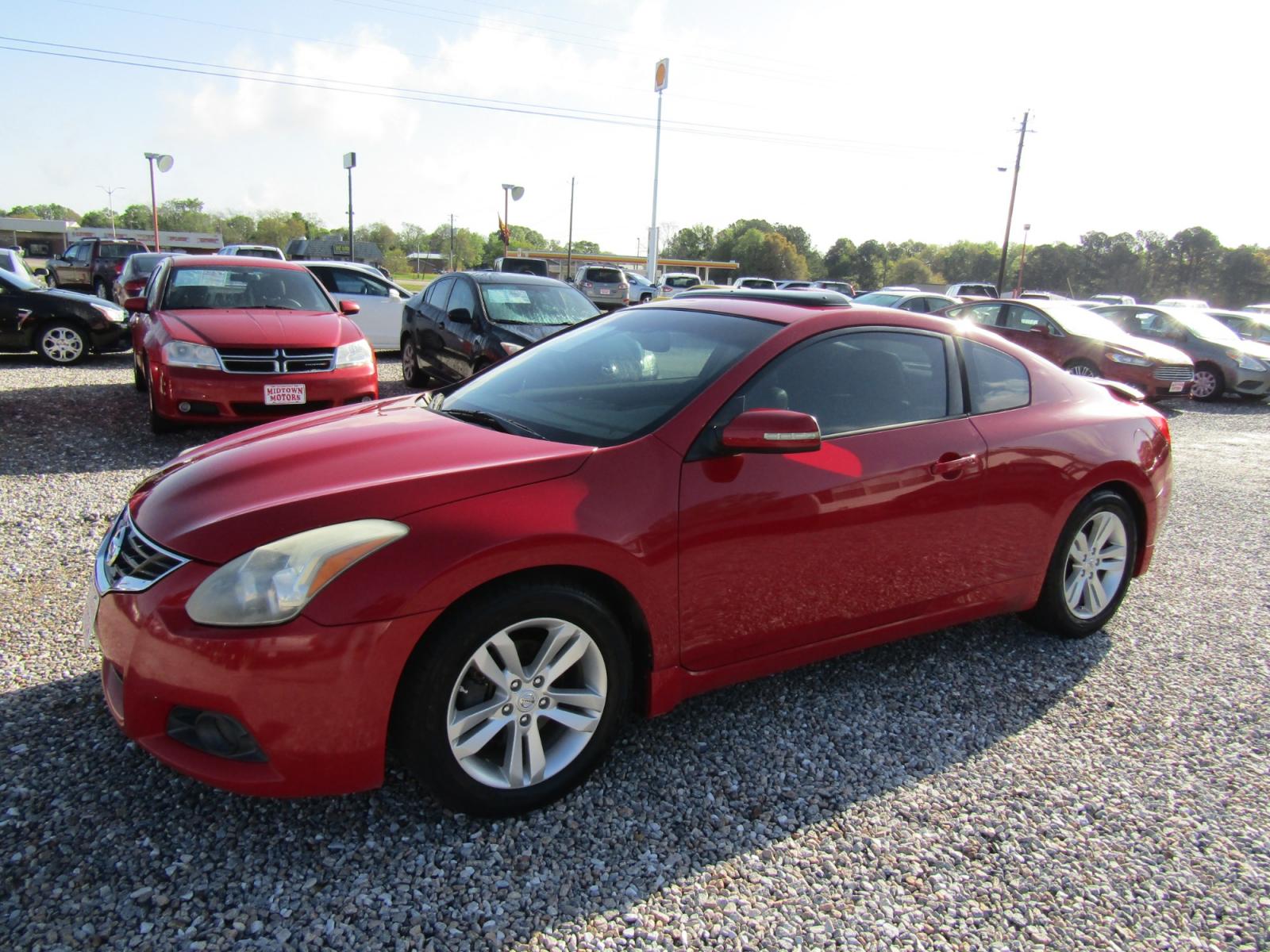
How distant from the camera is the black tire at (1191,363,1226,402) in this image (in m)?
14.3

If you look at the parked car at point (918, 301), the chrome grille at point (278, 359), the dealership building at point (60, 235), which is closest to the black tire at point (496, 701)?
Result: the chrome grille at point (278, 359)

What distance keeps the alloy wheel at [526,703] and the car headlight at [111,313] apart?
37.3ft

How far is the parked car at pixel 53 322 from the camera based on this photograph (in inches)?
420

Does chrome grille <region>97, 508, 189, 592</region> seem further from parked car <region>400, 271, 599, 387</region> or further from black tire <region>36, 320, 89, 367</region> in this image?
black tire <region>36, 320, 89, 367</region>

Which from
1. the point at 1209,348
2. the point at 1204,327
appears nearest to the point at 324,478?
the point at 1209,348

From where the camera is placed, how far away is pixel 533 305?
8.70 m

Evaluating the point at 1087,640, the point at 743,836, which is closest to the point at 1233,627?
the point at 1087,640

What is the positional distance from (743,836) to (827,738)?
65 cm

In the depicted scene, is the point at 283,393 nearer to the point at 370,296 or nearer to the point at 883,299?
the point at 370,296

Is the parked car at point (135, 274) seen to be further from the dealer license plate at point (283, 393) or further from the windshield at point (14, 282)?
the dealer license plate at point (283, 393)

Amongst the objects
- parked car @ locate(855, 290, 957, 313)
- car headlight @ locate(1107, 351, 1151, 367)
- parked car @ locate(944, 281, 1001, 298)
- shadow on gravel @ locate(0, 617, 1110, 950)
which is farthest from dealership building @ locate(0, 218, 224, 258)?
shadow on gravel @ locate(0, 617, 1110, 950)

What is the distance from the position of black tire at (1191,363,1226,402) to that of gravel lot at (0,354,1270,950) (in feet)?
43.0

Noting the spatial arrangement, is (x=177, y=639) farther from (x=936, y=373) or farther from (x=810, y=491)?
(x=936, y=373)

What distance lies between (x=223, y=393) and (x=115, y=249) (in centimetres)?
2106
